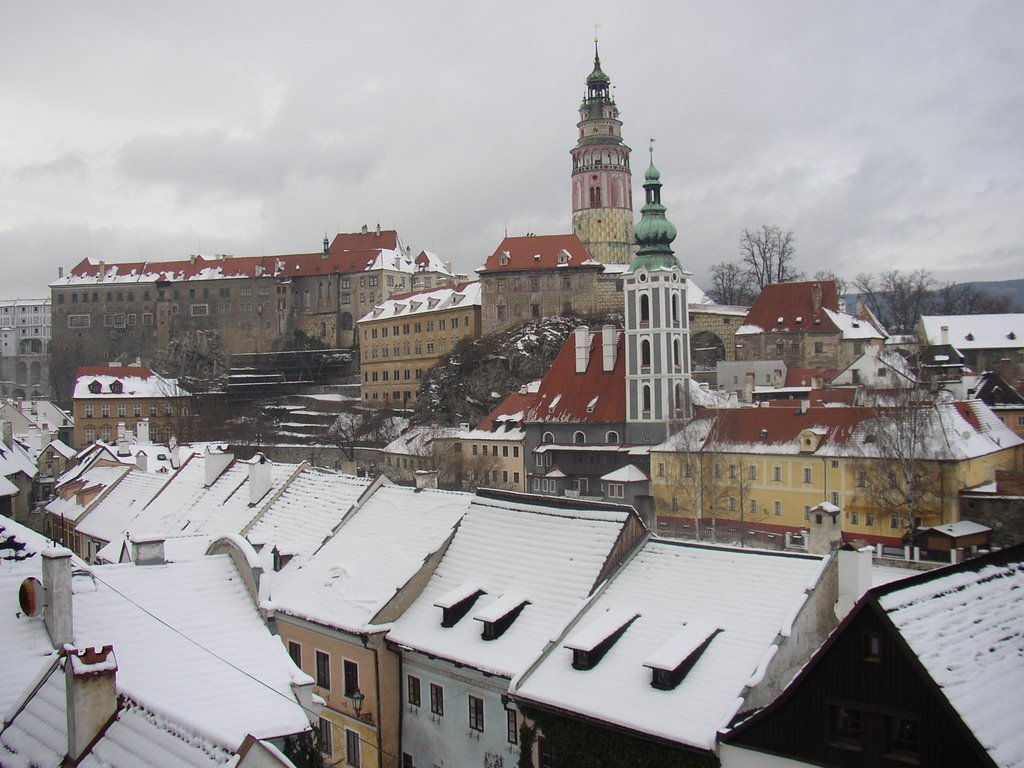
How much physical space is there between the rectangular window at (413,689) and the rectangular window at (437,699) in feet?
1.30

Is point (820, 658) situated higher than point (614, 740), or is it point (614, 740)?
point (820, 658)

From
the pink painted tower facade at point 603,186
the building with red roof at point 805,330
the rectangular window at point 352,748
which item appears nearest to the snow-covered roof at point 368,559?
the rectangular window at point 352,748

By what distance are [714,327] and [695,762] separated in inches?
2432

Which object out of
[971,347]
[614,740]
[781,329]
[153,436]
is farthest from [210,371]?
[614,740]

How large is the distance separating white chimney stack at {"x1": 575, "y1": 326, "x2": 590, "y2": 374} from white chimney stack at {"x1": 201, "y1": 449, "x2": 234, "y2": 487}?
26.4m

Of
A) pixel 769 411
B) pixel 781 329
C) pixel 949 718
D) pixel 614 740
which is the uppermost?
pixel 781 329

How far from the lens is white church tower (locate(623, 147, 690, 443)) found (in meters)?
48.8

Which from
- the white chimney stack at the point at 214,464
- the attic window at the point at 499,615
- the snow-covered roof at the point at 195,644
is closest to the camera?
the snow-covered roof at the point at 195,644

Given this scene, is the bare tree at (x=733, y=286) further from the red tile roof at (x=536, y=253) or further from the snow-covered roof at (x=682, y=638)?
the snow-covered roof at (x=682, y=638)

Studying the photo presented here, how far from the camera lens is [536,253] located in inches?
3044

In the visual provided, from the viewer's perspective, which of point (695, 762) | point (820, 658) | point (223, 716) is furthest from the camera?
point (695, 762)

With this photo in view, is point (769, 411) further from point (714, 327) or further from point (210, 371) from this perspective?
point (210, 371)

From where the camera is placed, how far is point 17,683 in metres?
9.95

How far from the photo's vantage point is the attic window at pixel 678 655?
12808 millimetres
